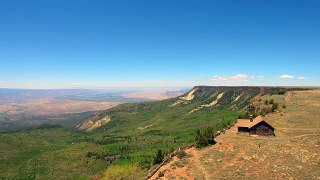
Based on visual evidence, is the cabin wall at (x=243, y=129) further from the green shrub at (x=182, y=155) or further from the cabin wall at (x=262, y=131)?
the green shrub at (x=182, y=155)

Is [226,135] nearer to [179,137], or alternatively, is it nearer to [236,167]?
[236,167]

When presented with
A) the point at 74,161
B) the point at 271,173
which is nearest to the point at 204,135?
the point at 271,173

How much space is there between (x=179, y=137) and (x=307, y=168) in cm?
13252

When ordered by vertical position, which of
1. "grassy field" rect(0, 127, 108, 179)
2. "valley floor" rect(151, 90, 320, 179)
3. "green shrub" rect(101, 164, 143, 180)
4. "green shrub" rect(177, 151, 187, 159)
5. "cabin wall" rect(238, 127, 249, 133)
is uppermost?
"cabin wall" rect(238, 127, 249, 133)

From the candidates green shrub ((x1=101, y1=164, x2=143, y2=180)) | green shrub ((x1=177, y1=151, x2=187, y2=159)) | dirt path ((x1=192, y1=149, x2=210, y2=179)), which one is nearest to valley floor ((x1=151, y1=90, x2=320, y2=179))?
dirt path ((x1=192, y1=149, x2=210, y2=179))

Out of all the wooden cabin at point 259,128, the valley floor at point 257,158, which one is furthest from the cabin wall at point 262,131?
the valley floor at point 257,158

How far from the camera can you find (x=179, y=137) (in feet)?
615

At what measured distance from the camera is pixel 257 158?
63.4 meters

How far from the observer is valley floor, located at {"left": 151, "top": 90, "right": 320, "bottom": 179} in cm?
5657

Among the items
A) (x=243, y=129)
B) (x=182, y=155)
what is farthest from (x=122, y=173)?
(x=243, y=129)

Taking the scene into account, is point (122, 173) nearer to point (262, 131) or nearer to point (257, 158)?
point (262, 131)

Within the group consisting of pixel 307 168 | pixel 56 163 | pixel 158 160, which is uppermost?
pixel 307 168

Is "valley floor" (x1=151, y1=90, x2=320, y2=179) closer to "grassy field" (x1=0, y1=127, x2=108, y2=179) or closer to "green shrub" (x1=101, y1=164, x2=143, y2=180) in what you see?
"green shrub" (x1=101, y1=164, x2=143, y2=180)

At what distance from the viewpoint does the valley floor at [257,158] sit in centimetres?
5657
